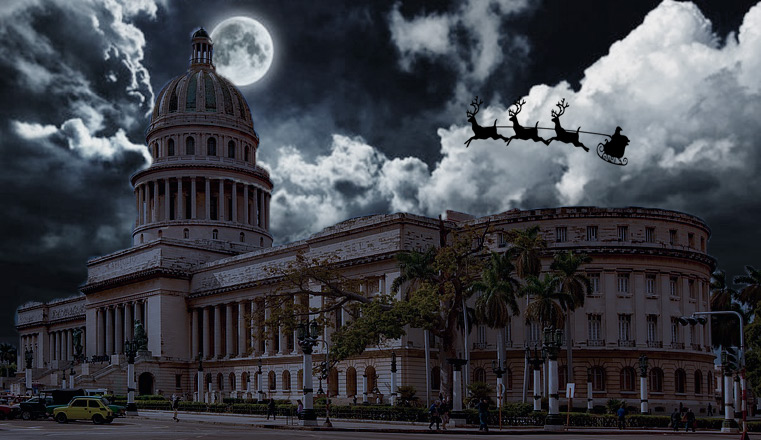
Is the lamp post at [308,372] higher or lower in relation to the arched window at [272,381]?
higher

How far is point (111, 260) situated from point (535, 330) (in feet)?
216

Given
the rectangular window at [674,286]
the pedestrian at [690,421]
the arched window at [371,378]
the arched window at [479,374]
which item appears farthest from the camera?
the arched window at [371,378]

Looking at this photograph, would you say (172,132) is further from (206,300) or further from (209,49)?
(206,300)

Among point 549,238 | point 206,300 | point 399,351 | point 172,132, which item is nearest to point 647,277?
point 549,238

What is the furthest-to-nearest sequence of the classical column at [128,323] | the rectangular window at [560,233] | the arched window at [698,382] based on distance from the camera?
the classical column at [128,323]
the arched window at [698,382]
the rectangular window at [560,233]

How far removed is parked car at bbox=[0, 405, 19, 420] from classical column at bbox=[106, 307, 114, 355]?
6032cm

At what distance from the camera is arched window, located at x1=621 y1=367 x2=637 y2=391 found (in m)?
82.6

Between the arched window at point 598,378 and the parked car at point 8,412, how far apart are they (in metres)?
46.4

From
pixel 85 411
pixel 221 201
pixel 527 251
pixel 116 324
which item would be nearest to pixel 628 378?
pixel 527 251

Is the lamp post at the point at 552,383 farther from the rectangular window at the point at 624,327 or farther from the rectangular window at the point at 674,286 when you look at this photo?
the rectangular window at the point at 674,286

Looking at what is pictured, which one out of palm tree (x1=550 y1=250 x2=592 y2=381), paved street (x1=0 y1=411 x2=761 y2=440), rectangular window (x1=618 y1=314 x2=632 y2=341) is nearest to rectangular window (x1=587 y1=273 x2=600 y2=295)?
rectangular window (x1=618 y1=314 x2=632 y2=341)

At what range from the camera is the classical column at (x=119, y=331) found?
122 m

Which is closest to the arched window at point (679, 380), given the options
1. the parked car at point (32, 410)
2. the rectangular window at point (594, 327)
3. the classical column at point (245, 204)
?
the rectangular window at point (594, 327)

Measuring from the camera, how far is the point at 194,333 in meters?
117
